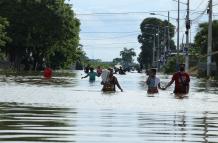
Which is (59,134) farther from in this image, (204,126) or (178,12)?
(178,12)

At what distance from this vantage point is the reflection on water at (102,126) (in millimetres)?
12594

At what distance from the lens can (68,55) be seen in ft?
437

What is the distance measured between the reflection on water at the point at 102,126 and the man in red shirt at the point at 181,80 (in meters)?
9.08

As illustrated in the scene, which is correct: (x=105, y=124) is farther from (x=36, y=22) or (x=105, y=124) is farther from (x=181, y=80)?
(x=36, y=22)

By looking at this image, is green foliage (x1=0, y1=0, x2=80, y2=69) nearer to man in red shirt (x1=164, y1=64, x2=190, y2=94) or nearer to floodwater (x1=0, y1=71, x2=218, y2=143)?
man in red shirt (x1=164, y1=64, x2=190, y2=94)

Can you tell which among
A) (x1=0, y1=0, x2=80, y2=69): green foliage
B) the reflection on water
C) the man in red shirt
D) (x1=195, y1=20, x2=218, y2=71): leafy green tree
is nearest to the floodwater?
the reflection on water

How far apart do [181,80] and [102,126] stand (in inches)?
595

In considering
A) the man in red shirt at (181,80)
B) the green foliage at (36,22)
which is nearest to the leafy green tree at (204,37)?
the green foliage at (36,22)

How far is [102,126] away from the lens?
14.9 metres

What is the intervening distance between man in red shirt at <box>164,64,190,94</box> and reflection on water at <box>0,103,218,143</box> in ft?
29.8

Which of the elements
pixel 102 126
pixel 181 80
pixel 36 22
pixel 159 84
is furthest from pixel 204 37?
pixel 102 126

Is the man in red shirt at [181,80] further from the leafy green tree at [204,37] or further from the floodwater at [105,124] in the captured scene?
the leafy green tree at [204,37]

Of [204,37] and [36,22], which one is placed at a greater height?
[36,22]

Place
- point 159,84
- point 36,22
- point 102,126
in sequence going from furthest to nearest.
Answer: point 36,22
point 159,84
point 102,126
